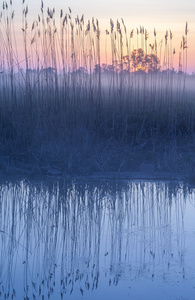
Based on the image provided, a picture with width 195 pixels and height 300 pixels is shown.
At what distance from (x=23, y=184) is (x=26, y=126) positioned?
0.73 meters

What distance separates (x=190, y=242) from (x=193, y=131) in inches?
83.1

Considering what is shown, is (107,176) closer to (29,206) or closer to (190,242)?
(29,206)

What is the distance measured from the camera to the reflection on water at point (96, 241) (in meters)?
1.56

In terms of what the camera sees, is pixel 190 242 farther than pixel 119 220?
No

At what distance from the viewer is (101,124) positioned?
3.78m

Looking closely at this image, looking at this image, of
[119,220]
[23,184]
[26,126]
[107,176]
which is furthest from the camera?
[26,126]

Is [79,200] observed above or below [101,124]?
below

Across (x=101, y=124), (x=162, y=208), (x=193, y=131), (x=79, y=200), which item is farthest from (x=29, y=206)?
(x=193, y=131)

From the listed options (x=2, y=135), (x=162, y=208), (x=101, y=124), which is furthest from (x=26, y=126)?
(x=162, y=208)

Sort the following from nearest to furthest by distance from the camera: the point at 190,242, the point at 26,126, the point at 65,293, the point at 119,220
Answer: the point at 65,293
the point at 190,242
the point at 119,220
the point at 26,126

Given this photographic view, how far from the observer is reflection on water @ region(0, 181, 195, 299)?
5.13 feet

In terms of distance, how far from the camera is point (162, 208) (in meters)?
2.45

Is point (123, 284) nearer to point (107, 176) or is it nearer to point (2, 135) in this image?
point (107, 176)

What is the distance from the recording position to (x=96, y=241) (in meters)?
1.95
